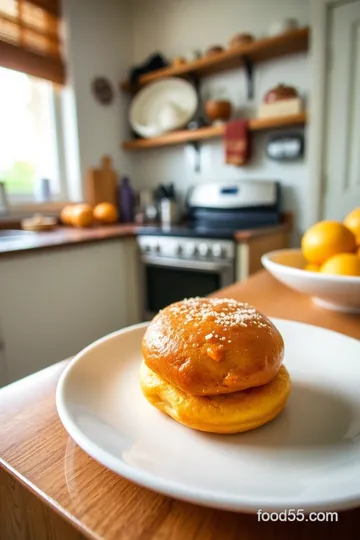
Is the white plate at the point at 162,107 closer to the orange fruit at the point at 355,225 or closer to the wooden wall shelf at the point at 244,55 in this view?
the wooden wall shelf at the point at 244,55

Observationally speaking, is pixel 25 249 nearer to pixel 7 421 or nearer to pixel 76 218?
pixel 76 218

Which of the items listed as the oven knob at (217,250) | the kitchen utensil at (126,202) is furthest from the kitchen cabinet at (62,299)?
the kitchen utensil at (126,202)

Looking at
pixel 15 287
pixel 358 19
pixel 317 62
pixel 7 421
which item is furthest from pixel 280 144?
pixel 7 421

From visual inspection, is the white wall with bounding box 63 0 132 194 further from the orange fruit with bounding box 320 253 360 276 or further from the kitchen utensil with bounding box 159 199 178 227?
the orange fruit with bounding box 320 253 360 276

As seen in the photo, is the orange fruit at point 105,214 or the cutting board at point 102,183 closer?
the orange fruit at point 105,214

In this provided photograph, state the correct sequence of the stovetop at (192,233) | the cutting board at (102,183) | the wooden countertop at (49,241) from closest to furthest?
the wooden countertop at (49,241)
the stovetop at (192,233)
the cutting board at (102,183)

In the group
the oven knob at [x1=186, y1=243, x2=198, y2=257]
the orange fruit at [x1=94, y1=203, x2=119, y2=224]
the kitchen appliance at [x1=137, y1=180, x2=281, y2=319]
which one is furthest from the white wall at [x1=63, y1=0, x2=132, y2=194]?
the oven knob at [x1=186, y1=243, x2=198, y2=257]
